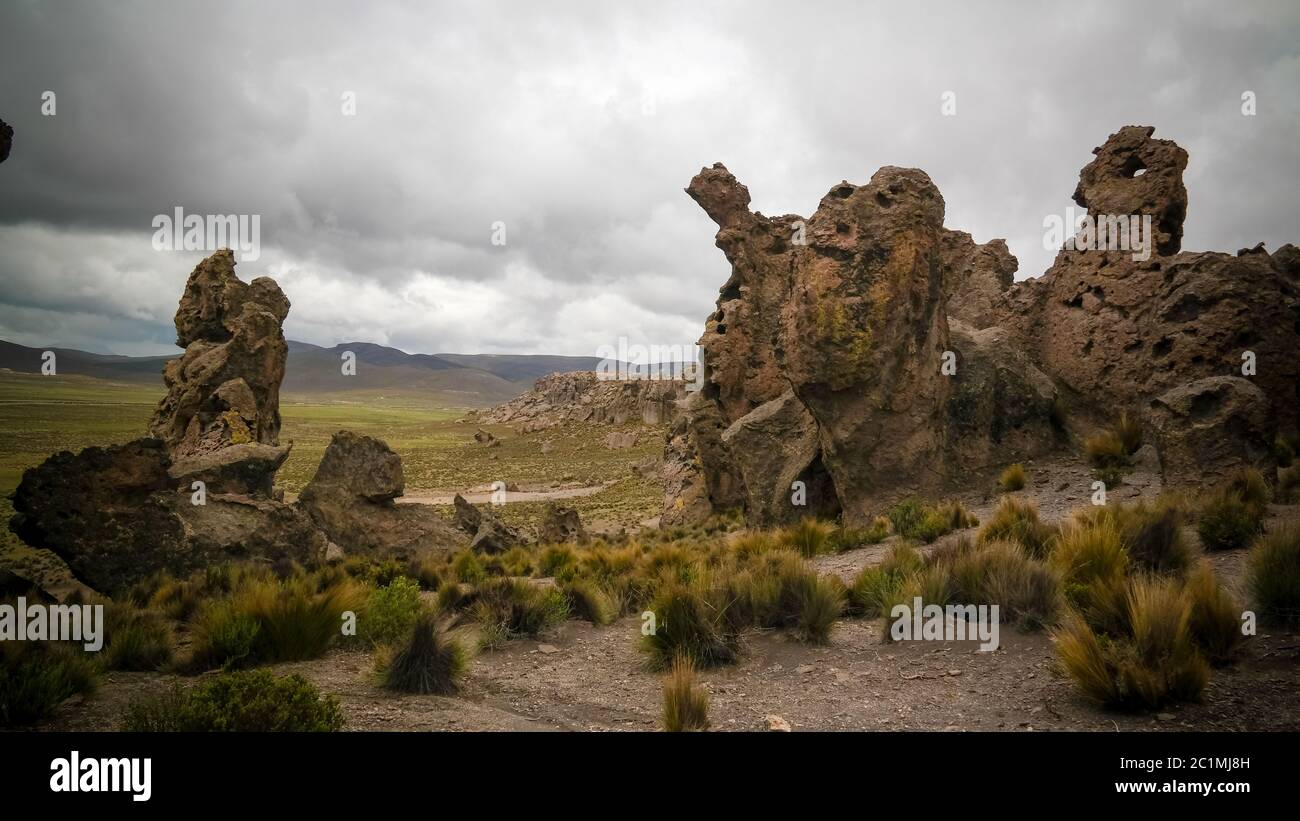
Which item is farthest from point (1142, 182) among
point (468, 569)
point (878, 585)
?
point (468, 569)

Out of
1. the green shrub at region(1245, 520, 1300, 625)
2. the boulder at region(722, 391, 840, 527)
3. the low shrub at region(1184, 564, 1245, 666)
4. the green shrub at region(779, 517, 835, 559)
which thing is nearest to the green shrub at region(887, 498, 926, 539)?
the green shrub at region(779, 517, 835, 559)

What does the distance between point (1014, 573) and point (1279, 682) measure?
8.31 feet

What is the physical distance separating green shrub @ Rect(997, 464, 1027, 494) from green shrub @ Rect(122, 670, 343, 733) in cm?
1381

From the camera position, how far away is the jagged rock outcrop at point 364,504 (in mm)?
17266

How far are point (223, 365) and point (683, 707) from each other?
65.7 feet

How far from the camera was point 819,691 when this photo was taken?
619 centimetres

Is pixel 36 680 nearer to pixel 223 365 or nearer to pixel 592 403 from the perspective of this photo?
pixel 223 365

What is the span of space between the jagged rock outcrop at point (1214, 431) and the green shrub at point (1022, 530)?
7.92 feet

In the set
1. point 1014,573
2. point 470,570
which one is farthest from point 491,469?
point 1014,573

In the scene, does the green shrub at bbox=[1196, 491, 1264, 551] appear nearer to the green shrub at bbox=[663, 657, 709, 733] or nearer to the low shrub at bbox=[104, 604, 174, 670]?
the green shrub at bbox=[663, 657, 709, 733]

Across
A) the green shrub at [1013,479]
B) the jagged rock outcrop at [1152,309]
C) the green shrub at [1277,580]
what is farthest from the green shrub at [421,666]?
the jagged rock outcrop at [1152,309]
